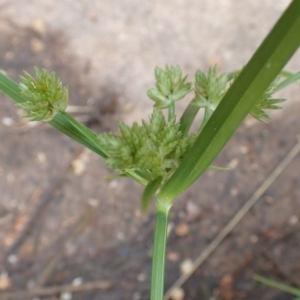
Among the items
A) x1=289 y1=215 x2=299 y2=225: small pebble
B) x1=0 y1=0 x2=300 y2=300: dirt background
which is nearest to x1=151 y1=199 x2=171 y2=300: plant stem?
x1=0 y1=0 x2=300 y2=300: dirt background

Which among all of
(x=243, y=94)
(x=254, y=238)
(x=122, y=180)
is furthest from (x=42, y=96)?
(x=254, y=238)

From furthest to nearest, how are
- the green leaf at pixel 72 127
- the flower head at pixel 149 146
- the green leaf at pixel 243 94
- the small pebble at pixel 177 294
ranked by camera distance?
the small pebble at pixel 177 294
the green leaf at pixel 72 127
the flower head at pixel 149 146
the green leaf at pixel 243 94

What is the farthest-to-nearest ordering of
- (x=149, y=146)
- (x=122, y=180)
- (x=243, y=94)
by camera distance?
1. (x=122, y=180)
2. (x=149, y=146)
3. (x=243, y=94)

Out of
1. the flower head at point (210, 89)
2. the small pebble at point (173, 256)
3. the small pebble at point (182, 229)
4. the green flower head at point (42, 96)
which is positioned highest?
the flower head at point (210, 89)

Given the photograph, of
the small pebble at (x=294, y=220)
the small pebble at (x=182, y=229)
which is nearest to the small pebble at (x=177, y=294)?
the small pebble at (x=182, y=229)

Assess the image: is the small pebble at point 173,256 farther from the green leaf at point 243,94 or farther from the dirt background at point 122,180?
the green leaf at point 243,94

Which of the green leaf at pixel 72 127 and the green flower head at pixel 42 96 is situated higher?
the green flower head at pixel 42 96

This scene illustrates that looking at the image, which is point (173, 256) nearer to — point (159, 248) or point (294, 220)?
point (294, 220)
